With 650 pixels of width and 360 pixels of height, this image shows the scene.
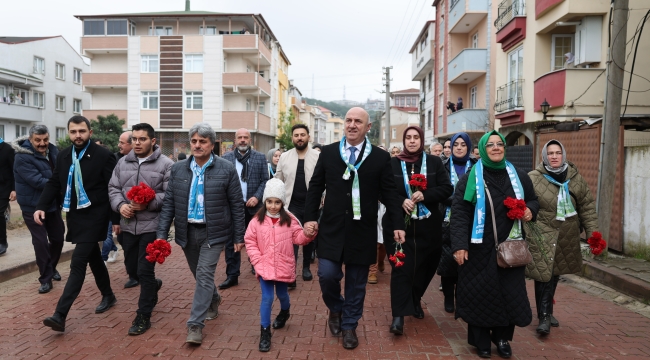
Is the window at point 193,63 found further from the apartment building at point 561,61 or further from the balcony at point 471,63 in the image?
the apartment building at point 561,61

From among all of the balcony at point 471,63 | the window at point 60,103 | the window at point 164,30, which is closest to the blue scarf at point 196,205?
the balcony at point 471,63

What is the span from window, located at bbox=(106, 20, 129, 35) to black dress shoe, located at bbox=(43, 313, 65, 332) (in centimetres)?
3630

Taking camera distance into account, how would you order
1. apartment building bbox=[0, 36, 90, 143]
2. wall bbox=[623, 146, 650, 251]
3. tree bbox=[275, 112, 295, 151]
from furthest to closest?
tree bbox=[275, 112, 295, 151] → apartment building bbox=[0, 36, 90, 143] → wall bbox=[623, 146, 650, 251]

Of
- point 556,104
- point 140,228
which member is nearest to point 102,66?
point 556,104

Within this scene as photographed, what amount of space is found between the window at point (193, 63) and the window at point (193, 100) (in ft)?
5.49

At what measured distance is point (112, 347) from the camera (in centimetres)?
463

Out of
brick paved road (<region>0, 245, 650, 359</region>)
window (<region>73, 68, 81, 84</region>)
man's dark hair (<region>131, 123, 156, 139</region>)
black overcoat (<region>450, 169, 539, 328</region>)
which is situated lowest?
brick paved road (<region>0, 245, 650, 359</region>)

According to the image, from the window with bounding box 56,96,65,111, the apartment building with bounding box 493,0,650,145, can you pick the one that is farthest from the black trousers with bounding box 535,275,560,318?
the window with bounding box 56,96,65,111

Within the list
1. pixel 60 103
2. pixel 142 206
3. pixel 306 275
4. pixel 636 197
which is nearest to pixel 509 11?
pixel 636 197

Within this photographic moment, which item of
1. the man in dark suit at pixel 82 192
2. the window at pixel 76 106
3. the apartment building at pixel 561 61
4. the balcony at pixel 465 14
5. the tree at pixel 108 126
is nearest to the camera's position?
the man in dark suit at pixel 82 192

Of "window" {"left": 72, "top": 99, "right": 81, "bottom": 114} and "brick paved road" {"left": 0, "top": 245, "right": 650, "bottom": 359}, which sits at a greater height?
"window" {"left": 72, "top": 99, "right": 81, "bottom": 114}

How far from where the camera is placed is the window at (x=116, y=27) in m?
37.0

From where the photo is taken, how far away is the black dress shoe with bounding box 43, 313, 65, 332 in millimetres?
4746

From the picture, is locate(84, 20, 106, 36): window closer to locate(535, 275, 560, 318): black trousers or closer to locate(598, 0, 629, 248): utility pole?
locate(598, 0, 629, 248): utility pole
